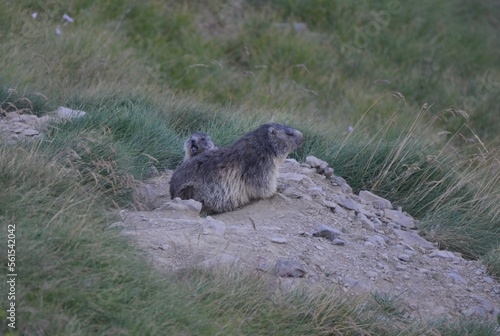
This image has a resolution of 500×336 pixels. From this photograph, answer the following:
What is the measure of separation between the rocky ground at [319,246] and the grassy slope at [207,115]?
30cm

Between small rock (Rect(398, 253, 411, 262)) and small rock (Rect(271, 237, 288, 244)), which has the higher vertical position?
small rock (Rect(271, 237, 288, 244))

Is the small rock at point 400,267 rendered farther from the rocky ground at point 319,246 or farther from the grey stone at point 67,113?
A: the grey stone at point 67,113

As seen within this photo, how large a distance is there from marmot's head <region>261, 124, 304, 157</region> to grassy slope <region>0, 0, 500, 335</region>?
855 mm

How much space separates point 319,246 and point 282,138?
1.26m

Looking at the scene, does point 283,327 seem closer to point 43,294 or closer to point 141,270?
point 141,270

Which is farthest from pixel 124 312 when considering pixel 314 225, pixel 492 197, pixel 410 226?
pixel 492 197

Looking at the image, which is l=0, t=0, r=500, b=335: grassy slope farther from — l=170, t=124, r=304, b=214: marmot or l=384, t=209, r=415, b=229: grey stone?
l=170, t=124, r=304, b=214: marmot

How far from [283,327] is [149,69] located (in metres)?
6.54

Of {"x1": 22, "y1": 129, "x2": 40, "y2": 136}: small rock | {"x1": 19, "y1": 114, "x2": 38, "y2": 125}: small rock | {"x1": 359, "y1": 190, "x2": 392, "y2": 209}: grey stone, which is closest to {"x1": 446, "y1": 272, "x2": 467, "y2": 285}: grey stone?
{"x1": 359, "y1": 190, "x2": 392, "y2": 209}: grey stone

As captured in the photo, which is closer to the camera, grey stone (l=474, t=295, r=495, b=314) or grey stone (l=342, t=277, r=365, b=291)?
grey stone (l=342, t=277, r=365, b=291)

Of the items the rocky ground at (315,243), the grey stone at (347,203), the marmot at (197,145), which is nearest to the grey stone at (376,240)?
the rocky ground at (315,243)

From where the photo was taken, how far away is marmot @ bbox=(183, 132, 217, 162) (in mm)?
6883

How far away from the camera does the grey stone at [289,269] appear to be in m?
5.18

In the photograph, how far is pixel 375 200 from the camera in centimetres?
712
